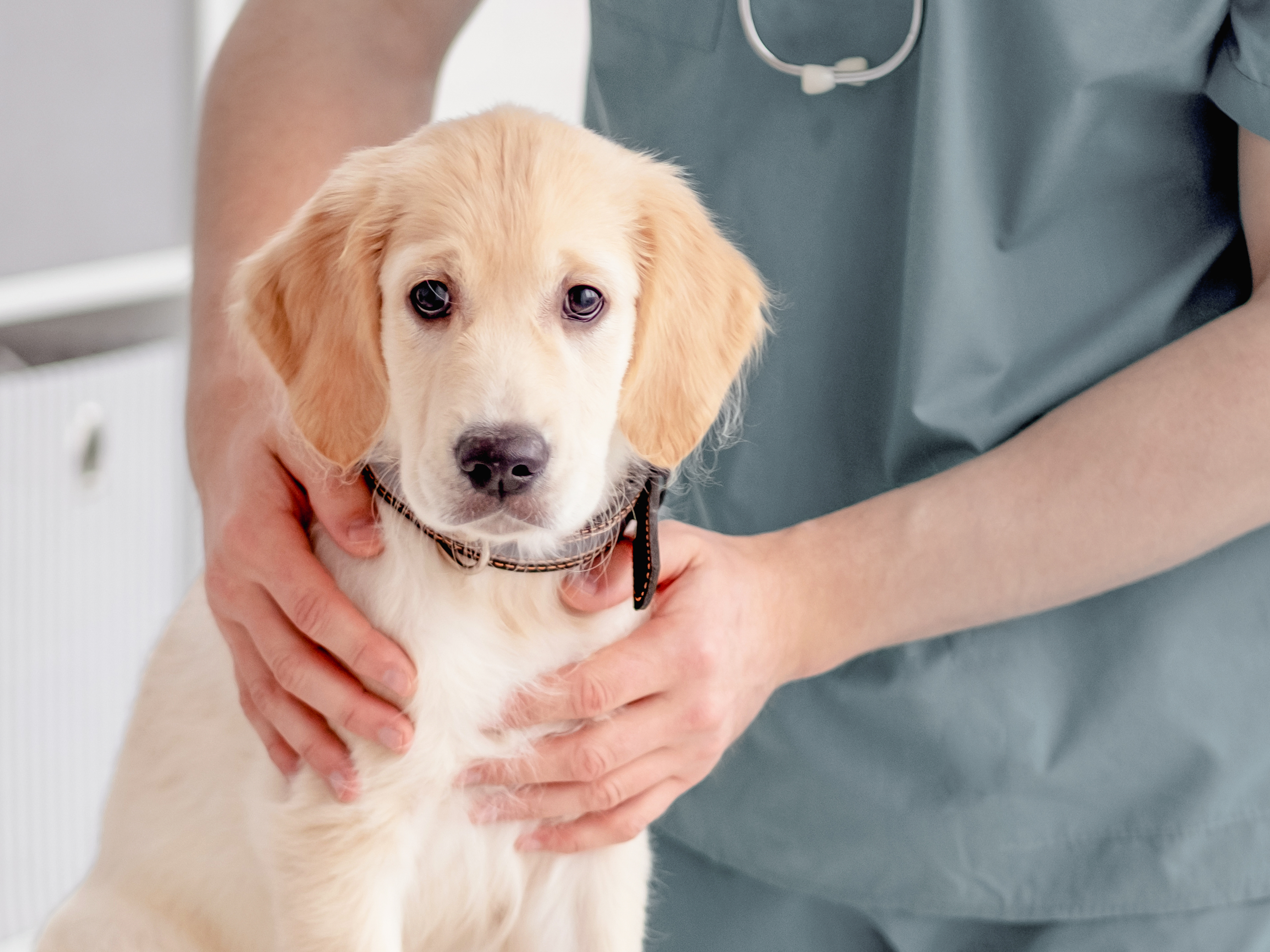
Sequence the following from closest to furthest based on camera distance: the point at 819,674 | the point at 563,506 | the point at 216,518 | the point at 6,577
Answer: the point at 563,506
the point at 216,518
the point at 819,674
the point at 6,577

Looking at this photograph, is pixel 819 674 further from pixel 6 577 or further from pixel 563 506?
pixel 6 577

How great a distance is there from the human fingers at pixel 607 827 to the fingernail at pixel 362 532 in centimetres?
28

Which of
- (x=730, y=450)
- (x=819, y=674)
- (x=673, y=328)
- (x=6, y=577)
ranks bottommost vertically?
(x=6, y=577)

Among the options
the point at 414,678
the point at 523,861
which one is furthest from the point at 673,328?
the point at 523,861

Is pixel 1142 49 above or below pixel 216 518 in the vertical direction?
above

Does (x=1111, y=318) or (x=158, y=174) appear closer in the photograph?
(x=1111, y=318)

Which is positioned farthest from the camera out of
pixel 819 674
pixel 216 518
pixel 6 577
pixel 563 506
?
pixel 6 577

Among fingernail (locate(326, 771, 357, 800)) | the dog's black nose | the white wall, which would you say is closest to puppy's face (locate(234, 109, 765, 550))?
the dog's black nose

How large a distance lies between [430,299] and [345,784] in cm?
38

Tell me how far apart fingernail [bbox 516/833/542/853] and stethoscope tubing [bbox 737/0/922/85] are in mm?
677

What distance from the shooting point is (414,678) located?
3.08 ft

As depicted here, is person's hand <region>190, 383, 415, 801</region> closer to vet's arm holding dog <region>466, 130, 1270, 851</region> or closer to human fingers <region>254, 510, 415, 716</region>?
human fingers <region>254, 510, 415, 716</region>

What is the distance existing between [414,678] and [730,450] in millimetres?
391

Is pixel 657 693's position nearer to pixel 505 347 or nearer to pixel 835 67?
pixel 505 347
